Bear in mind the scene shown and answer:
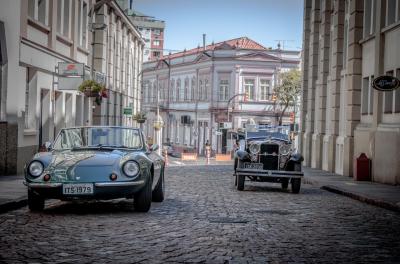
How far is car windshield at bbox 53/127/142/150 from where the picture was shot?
12.3 metres

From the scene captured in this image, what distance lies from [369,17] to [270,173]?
10078 millimetres

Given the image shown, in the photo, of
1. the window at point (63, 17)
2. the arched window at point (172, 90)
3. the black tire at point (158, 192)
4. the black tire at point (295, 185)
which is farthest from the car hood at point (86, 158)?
the arched window at point (172, 90)

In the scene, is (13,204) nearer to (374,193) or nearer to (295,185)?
(295,185)

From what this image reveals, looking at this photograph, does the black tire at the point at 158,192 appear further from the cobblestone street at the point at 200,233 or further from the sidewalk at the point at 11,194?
the sidewalk at the point at 11,194

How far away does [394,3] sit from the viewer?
22719 mm

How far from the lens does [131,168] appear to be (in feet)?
36.0

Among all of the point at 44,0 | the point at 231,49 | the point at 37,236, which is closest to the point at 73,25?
the point at 44,0

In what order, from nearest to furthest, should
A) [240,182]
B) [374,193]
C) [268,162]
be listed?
[374,193] → [240,182] → [268,162]

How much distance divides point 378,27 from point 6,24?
1207cm

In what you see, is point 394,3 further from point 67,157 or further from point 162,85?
point 162,85

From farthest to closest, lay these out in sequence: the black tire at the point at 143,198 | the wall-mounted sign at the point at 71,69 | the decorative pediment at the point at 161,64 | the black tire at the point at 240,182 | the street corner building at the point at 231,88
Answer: the decorative pediment at the point at 161,64
the street corner building at the point at 231,88
the wall-mounted sign at the point at 71,69
the black tire at the point at 240,182
the black tire at the point at 143,198

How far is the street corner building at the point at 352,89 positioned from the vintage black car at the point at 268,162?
4073 mm

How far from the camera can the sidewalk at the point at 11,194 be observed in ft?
38.6

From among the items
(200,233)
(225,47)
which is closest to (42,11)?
(200,233)
